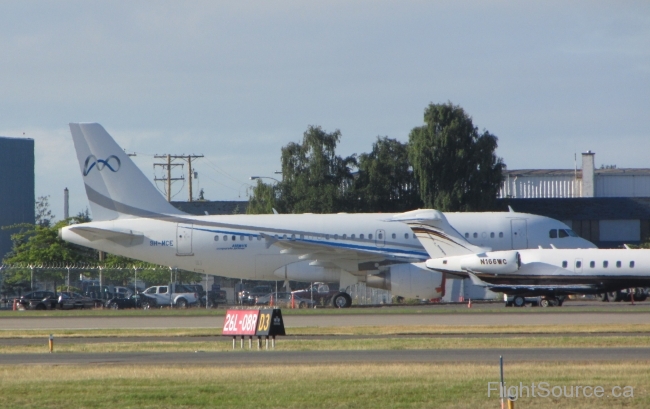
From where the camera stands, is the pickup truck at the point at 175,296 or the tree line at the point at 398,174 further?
the tree line at the point at 398,174

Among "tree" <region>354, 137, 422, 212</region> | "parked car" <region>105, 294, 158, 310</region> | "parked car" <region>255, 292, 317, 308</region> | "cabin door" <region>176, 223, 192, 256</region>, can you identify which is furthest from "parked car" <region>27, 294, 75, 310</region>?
"tree" <region>354, 137, 422, 212</region>

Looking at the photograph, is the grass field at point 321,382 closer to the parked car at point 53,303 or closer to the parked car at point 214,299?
the parked car at point 53,303

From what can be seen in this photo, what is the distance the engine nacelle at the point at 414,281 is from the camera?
40.9 m

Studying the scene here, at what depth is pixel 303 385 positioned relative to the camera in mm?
15508

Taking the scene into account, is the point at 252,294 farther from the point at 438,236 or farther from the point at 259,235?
the point at 438,236

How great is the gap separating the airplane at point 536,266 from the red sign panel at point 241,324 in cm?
1877

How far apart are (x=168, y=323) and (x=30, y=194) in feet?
210

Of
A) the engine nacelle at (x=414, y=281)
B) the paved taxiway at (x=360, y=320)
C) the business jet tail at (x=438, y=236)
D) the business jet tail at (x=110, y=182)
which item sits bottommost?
the paved taxiway at (x=360, y=320)

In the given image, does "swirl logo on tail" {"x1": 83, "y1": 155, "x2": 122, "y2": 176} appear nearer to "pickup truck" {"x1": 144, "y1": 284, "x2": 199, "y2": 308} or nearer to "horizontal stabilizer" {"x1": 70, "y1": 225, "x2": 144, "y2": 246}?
"horizontal stabilizer" {"x1": 70, "y1": 225, "x2": 144, "y2": 246}

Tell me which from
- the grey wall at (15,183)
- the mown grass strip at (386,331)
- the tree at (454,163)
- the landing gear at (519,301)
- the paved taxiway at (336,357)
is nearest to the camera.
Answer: the paved taxiway at (336,357)

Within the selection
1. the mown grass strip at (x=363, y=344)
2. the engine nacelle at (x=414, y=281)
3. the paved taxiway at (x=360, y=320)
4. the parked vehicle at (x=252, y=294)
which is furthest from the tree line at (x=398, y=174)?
the mown grass strip at (x=363, y=344)

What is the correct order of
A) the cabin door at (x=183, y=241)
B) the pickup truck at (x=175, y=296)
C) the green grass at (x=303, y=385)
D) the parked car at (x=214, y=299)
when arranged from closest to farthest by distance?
the green grass at (x=303, y=385) < the cabin door at (x=183, y=241) < the pickup truck at (x=175, y=296) < the parked car at (x=214, y=299)

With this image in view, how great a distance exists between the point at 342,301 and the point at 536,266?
29.0 ft

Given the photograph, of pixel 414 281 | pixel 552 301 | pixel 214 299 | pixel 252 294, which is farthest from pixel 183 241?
pixel 552 301
